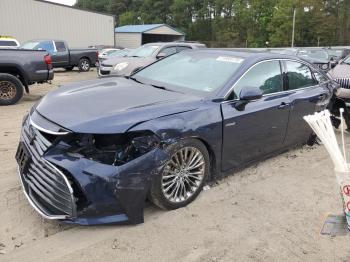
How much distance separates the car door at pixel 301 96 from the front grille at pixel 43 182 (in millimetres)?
3291

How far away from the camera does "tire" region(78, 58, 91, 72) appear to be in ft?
69.1

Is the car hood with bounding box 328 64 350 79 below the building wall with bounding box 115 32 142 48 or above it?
below

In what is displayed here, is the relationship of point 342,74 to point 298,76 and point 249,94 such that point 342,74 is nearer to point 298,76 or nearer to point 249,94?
point 298,76

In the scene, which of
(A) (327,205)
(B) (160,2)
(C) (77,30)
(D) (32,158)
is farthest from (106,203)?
(B) (160,2)

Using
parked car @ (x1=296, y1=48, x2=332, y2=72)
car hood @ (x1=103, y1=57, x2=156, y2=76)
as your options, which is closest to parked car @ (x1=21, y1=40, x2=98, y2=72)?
car hood @ (x1=103, y1=57, x2=156, y2=76)

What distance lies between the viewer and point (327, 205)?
172 inches

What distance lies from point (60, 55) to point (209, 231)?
58.3ft

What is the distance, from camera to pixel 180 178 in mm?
4051

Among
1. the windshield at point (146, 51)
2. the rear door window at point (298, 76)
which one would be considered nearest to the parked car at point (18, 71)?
the windshield at point (146, 51)

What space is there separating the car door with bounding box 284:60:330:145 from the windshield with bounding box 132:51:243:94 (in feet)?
3.48

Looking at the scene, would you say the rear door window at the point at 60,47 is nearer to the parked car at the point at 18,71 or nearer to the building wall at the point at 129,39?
the parked car at the point at 18,71

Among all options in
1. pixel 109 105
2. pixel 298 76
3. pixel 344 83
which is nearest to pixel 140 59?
pixel 344 83

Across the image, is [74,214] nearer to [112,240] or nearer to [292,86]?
[112,240]

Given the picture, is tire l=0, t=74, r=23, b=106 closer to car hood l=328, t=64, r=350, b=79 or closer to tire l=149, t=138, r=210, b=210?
tire l=149, t=138, r=210, b=210
